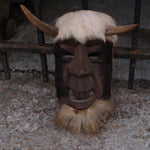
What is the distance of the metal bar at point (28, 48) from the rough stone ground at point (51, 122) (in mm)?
371

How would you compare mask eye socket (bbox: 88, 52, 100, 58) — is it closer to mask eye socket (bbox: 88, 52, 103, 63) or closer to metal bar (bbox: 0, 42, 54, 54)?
mask eye socket (bbox: 88, 52, 103, 63)

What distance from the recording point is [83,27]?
128 centimetres

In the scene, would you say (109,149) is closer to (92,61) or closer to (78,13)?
(92,61)

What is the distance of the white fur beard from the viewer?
57.3 inches

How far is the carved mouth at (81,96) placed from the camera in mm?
1349

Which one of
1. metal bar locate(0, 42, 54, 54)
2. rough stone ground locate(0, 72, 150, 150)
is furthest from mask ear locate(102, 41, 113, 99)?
metal bar locate(0, 42, 54, 54)

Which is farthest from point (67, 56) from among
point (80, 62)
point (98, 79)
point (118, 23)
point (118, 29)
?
point (118, 23)

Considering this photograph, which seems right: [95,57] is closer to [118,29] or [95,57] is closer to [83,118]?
[118,29]

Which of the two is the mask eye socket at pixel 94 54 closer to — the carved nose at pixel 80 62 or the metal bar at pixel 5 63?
the carved nose at pixel 80 62

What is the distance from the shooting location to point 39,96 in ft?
6.38

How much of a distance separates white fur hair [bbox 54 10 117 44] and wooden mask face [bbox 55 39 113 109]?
0.03 m

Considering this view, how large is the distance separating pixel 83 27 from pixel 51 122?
2.42 feet

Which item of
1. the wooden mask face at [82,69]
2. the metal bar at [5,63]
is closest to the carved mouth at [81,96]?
the wooden mask face at [82,69]

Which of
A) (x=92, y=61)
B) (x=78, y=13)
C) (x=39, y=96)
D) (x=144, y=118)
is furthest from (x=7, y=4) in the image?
(x=144, y=118)
